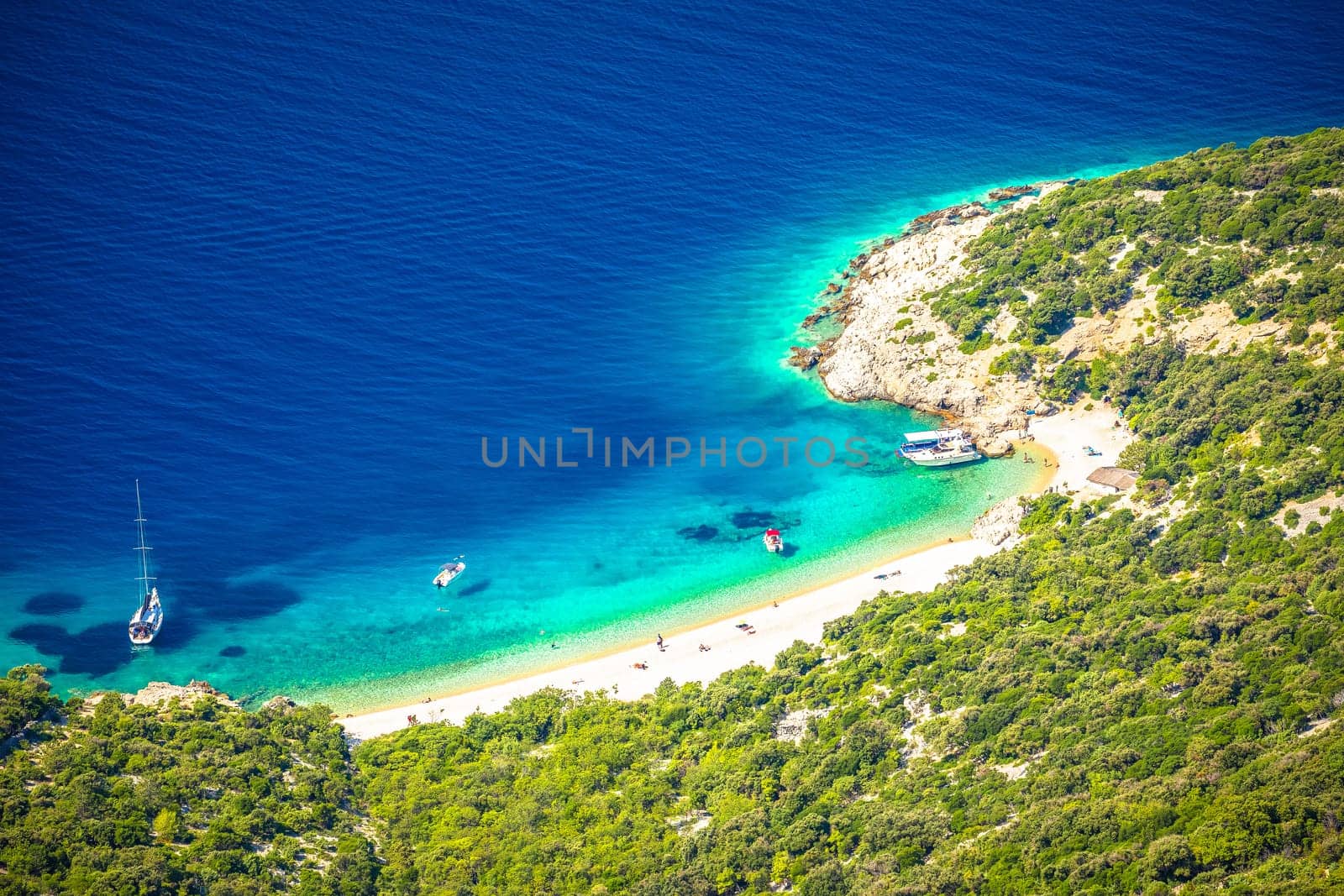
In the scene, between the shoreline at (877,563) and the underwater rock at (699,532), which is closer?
the shoreline at (877,563)

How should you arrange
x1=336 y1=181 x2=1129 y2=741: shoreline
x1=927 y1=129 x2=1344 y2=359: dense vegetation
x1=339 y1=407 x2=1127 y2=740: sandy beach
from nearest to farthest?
x1=339 y1=407 x2=1127 y2=740: sandy beach, x1=336 y1=181 x2=1129 y2=741: shoreline, x1=927 y1=129 x2=1344 y2=359: dense vegetation

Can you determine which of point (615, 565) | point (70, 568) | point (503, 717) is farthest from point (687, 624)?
point (70, 568)

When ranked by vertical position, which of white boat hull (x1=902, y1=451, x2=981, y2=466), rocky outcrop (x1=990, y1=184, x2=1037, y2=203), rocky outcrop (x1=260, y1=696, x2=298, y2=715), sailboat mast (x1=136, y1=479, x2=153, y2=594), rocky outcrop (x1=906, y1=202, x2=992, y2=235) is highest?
rocky outcrop (x1=990, y1=184, x2=1037, y2=203)

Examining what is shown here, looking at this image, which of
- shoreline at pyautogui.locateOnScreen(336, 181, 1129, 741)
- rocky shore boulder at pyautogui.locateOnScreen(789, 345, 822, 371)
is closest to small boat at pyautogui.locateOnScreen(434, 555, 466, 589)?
shoreline at pyautogui.locateOnScreen(336, 181, 1129, 741)

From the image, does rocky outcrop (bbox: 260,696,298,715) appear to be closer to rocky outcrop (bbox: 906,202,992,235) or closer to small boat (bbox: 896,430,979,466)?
small boat (bbox: 896,430,979,466)

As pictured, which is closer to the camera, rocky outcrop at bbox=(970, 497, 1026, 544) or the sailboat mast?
rocky outcrop at bbox=(970, 497, 1026, 544)

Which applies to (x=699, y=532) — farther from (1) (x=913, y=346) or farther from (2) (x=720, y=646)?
(1) (x=913, y=346)

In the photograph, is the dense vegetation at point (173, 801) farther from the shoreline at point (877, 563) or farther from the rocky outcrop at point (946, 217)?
the rocky outcrop at point (946, 217)

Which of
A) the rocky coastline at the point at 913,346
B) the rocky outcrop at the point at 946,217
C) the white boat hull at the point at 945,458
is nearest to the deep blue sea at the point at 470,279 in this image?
the white boat hull at the point at 945,458
